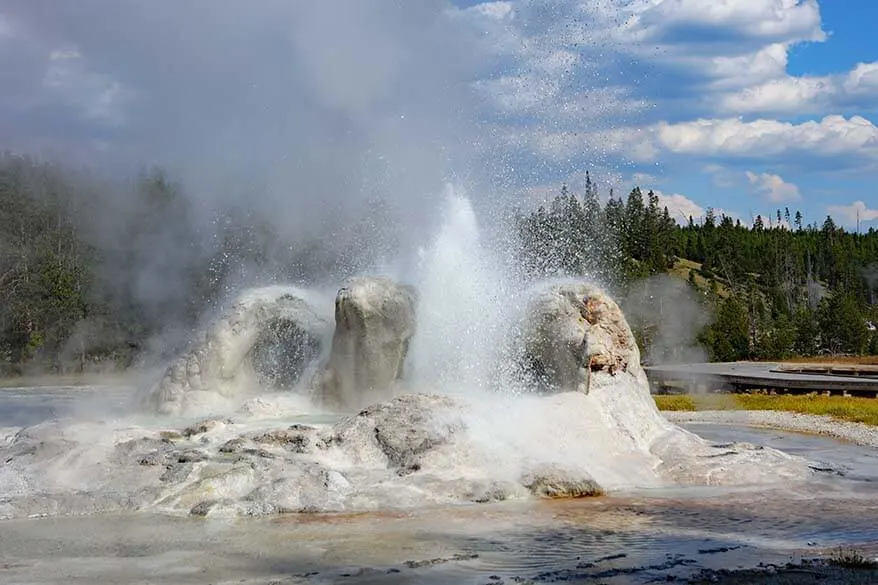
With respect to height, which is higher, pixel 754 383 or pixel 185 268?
pixel 185 268

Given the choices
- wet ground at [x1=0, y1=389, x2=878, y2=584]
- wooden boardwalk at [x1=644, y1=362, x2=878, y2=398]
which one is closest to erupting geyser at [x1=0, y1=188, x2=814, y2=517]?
wet ground at [x1=0, y1=389, x2=878, y2=584]

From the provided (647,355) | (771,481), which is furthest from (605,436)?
(647,355)

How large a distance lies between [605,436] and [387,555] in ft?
16.1

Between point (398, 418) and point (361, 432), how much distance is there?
423 millimetres

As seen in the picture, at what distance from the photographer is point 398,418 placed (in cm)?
1115

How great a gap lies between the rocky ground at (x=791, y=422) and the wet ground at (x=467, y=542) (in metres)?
7.49

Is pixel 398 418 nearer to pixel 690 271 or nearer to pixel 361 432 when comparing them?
pixel 361 432

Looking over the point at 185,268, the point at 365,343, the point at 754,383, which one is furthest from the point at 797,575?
the point at 185,268

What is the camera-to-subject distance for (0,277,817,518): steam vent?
9.84m

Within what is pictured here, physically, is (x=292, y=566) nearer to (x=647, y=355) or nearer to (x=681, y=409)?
(x=681, y=409)

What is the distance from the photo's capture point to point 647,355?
1582 inches

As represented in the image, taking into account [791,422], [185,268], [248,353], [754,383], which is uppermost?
[185,268]

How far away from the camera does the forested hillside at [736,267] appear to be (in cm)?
3752

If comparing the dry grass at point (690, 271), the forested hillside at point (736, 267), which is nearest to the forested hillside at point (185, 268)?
the forested hillside at point (736, 267)
